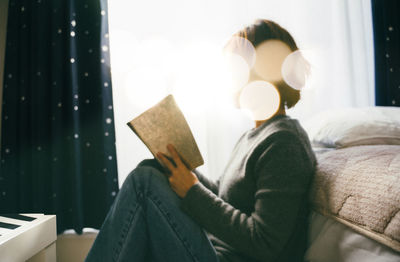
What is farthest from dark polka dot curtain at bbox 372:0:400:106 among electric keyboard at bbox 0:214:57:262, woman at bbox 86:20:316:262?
electric keyboard at bbox 0:214:57:262

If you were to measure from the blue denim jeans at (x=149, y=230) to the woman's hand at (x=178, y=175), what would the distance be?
0.10ft

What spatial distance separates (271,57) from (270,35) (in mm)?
62

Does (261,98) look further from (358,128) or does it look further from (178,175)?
(358,128)

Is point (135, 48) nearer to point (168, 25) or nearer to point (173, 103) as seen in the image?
point (168, 25)

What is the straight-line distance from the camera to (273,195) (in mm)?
644

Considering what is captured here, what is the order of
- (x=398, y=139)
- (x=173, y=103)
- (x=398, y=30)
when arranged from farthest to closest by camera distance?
(x=398, y=30)
(x=398, y=139)
(x=173, y=103)

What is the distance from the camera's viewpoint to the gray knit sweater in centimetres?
65

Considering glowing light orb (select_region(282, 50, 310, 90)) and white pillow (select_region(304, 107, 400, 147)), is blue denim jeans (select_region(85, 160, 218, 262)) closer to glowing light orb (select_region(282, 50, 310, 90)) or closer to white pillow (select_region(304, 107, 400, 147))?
glowing light orb (select_region(282, 50, 310, 90))

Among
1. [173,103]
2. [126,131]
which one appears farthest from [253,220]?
[126,131]

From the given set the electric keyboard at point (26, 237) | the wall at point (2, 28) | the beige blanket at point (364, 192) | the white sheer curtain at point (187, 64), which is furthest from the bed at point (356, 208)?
the wall at point (2, 28)

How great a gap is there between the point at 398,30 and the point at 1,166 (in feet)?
7.50

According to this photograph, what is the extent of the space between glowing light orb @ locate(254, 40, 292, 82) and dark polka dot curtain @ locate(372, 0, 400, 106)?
3.53 feet

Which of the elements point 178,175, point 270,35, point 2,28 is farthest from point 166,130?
point 2,28

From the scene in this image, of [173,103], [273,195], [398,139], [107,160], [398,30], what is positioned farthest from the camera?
[398,30]
